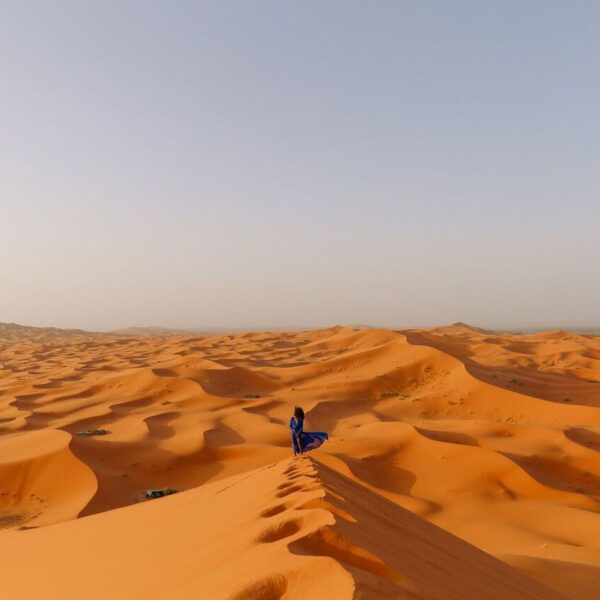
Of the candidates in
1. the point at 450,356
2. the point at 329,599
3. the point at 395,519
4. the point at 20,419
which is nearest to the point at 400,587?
the point at 329,599

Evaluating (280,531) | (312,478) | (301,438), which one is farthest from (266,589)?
(301,438)

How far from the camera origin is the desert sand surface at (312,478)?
261 centimetres

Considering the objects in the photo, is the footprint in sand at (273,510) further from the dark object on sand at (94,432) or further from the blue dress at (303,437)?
the dark object on sand at (94,432)

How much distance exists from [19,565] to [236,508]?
1.70 meters

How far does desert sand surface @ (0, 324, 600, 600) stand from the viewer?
2605 millimetres

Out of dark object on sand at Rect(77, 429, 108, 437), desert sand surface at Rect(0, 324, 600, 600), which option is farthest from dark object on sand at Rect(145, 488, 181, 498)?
dark object on sand at Rect(77, 429, 108, 437)

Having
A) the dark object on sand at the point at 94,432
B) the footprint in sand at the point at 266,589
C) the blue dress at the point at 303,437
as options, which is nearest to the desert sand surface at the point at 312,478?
the footprint in sand at the point at 266,589

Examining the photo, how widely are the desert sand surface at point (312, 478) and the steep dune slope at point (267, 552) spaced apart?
14 millimetres

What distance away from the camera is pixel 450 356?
49.5ft

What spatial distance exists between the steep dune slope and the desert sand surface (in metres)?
0.01

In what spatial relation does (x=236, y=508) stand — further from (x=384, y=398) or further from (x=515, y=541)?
(x=384, y=398)

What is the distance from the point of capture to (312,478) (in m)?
3.61

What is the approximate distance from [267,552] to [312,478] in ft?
3.98

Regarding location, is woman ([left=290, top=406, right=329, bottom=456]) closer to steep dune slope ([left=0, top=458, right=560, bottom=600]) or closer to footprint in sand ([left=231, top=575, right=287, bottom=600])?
steep dune slope ([left=0, top=458, right=560, bottom=600])
